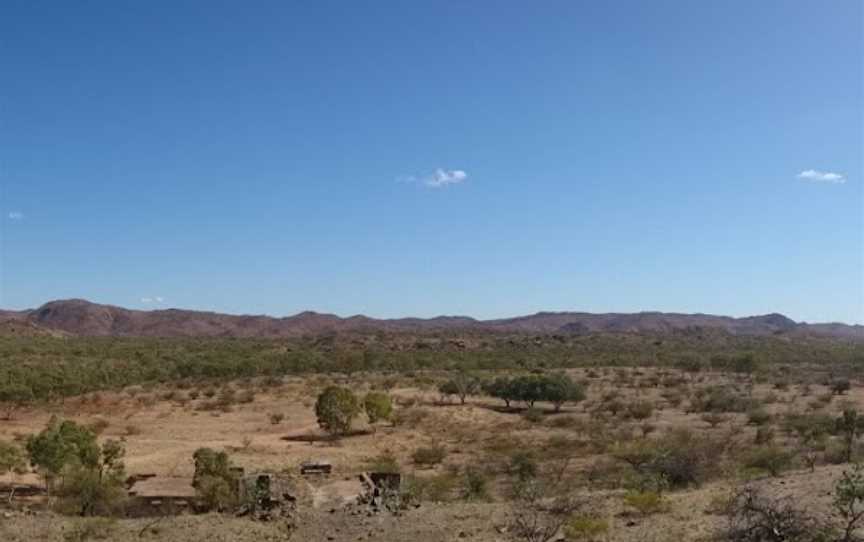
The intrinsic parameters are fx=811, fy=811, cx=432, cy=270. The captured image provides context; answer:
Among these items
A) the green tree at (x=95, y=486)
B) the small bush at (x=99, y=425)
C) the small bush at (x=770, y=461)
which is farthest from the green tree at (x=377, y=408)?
the small bush at (x=770, y=461)

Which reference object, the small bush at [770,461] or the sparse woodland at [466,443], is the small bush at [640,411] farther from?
the small bush at [770,461]

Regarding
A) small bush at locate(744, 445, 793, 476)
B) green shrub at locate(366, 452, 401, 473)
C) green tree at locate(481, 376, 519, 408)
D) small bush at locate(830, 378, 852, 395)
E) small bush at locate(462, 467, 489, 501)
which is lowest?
green shrub at locate(366, 452, 401, 473)

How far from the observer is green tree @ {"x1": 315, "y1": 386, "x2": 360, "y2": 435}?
34.5m

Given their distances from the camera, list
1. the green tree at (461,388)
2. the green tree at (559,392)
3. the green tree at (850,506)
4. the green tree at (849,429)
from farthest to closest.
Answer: the green tree at (461,388), the green tree at (559,392), the green tree at (849,429), the green tree at (850,506)

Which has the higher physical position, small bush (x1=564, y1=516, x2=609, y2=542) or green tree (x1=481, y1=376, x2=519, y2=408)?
green tree (x1=481, y1=376, x2=519, y2=408)

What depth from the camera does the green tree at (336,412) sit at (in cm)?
3453

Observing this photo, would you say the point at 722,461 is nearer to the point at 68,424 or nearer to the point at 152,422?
the point at 68,424

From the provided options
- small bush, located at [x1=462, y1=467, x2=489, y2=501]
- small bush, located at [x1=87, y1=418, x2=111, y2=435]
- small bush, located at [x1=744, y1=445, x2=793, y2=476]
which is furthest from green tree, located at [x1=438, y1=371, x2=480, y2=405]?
small bush, located at [x1=462, y1=467, x2=489, y2=501]

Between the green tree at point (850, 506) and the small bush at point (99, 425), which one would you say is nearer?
the green tree at point (850, 506)

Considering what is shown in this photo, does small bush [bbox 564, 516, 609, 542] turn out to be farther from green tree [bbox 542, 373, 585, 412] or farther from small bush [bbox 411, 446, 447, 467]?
green tree [bbox 542, 373, 585, 412]

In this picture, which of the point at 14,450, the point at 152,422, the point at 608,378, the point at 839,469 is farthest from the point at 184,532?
the point at 608,378

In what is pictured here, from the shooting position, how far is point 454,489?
69.5 feet

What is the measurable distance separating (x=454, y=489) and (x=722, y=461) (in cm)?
864

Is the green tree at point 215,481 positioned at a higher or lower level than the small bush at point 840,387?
lower
